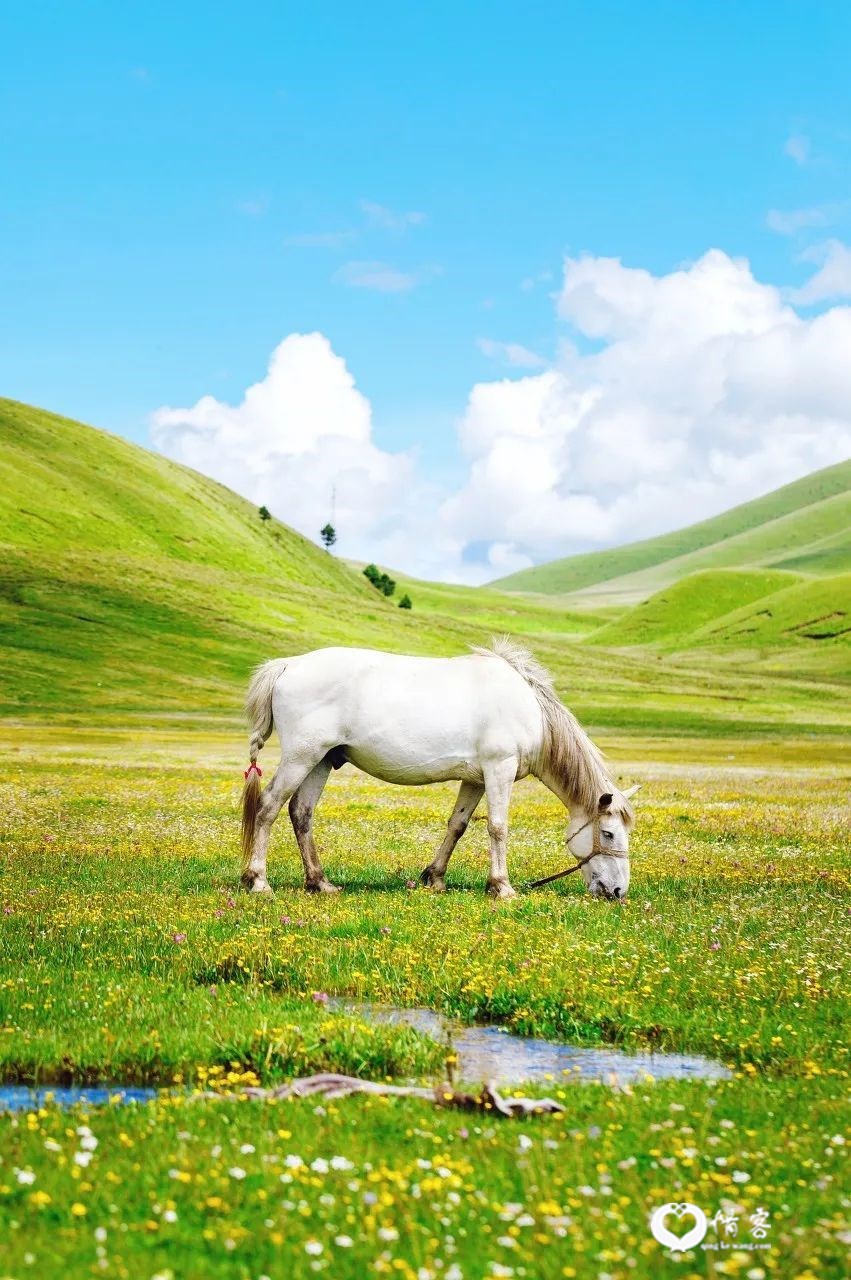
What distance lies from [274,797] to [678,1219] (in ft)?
36.9

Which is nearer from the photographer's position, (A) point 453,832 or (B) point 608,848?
(B) point 608,848

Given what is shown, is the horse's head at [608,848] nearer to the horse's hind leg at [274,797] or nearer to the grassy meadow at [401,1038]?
the grassy meadow at [401,1038]

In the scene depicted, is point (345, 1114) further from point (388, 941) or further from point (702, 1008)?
point (388, 941)

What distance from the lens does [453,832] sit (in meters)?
16.6

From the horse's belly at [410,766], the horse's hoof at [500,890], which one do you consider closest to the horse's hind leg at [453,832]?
the horse's belly at [410,766]

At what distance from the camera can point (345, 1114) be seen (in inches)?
267

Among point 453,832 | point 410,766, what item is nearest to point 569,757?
A: point 453,832

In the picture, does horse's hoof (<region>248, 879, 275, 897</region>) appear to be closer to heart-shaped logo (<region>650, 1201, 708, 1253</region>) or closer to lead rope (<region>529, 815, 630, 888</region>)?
lead rope (<region>529, 815, 630, 888</region>)

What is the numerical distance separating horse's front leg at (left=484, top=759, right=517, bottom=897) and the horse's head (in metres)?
1.27

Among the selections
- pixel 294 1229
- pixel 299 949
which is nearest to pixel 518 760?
pixel 299 949

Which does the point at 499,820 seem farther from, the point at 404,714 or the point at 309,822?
the point at 309,822

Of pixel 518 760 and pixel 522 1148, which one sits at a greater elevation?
pixel 518 760

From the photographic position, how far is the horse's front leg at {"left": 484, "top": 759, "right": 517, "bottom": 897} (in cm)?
1588

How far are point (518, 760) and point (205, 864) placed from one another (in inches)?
224
